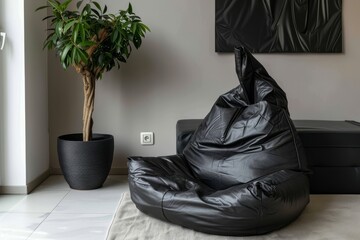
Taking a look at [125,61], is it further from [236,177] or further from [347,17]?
[347,17]

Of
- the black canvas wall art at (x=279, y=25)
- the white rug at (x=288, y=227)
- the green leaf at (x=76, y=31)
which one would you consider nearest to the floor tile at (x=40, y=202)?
the white rug at (x=288, y=227)

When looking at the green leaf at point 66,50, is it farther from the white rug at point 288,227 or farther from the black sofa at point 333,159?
the black sofa at point 333,159

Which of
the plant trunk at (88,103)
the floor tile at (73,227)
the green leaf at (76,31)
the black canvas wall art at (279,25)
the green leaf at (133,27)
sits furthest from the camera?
the black canvas wall art at (279,25)

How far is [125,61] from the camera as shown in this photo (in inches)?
125

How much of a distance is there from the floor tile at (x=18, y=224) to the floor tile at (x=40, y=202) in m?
0.09

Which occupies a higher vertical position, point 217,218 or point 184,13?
point 184,13

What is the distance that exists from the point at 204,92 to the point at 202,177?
3.81 feet

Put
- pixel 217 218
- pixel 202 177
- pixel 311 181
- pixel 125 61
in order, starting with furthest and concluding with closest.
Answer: pixel 125 61 < pixel 311 181 < pixel 202 177 < pixel 217 218

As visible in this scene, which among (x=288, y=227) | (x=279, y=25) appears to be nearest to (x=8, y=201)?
(x=288, y=227)

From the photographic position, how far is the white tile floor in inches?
88.4

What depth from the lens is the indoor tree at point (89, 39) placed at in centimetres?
282

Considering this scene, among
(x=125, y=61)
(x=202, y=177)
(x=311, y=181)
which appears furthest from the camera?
(x=125, y=61)

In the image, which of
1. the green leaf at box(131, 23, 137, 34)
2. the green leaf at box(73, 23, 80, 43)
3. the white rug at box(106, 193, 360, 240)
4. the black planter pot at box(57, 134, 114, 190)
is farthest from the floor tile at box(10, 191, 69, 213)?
the green leaf at box(131, 23, 137, 34)

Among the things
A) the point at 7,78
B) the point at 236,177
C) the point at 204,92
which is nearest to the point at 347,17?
the point at 204,92
